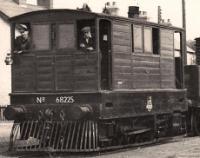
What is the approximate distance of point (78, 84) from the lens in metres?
13.4

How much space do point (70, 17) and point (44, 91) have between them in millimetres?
1747

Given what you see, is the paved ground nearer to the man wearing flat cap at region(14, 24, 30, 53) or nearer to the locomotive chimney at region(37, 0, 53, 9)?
the man wearing flat cap at region(14, 24, 30, 53)

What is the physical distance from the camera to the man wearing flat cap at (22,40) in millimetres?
14195

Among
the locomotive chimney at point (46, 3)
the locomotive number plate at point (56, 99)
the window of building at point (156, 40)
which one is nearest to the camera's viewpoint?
the locomotive number plate at point (56, 99)

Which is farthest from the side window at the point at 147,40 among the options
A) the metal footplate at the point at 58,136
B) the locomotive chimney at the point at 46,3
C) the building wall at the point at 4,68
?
the locomotive chimney at the point at 46,3

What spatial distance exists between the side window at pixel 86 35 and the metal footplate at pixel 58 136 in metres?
1.64

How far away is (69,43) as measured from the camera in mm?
13570

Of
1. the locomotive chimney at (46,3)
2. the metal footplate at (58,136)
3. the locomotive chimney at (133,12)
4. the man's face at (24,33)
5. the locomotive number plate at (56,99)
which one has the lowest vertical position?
the metal footplate at (58,136)

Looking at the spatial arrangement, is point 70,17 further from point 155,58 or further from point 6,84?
point 6,84

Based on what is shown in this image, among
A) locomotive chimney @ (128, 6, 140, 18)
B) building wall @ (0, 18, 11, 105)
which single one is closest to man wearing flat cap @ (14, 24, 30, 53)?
locomotive chimney @ (128, 6, 140, 18)

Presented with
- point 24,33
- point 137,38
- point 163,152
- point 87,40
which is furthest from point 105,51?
point 163,152

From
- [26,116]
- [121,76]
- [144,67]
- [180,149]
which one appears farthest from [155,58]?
[26,116]

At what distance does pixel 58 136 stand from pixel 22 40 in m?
2.48

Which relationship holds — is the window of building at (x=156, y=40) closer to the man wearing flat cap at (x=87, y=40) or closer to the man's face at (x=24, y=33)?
the man wearing flat cap at (x=87, y=40)
